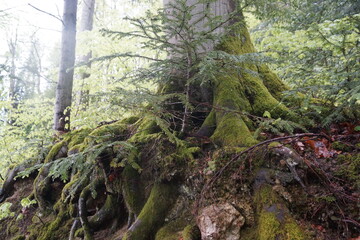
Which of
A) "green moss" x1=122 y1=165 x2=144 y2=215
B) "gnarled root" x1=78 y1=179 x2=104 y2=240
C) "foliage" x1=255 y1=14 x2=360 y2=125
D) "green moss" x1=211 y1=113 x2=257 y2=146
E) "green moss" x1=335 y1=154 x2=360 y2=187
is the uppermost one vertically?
"foliage" x1=255 y1=14 x2=360 y2=125

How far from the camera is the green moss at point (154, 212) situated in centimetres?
285

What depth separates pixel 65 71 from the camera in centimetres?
613

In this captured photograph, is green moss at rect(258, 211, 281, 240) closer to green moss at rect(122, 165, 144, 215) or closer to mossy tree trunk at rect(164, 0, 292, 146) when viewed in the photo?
mossy tree trunk at rect(164, 0, 292, 146)

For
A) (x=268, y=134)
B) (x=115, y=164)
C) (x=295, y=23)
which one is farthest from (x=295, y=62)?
(x=115, y=164)

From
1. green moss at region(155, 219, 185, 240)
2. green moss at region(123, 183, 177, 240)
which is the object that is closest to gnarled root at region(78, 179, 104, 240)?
green moss at region(123, 183, 177, 240)

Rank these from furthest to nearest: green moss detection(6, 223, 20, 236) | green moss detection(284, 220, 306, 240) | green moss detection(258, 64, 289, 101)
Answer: green moss detection(6, 223, 20, 236)
green moss detection(258, 64, 289, 101)
green moss detection(284, 220, 306, 240)

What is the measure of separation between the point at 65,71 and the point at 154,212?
4.93 m

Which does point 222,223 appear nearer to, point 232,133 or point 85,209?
point 232,133

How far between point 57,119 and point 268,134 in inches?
215

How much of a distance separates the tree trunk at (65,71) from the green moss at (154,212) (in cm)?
411

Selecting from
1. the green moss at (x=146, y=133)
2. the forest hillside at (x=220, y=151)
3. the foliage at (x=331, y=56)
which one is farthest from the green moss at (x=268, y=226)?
the green moss at (x=146, y=133)

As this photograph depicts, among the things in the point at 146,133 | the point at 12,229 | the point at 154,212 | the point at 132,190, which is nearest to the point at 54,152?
the point at 12,229

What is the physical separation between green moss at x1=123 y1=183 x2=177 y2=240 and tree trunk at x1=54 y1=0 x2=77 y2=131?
4109mm

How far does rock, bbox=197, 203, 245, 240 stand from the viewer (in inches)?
87.9
